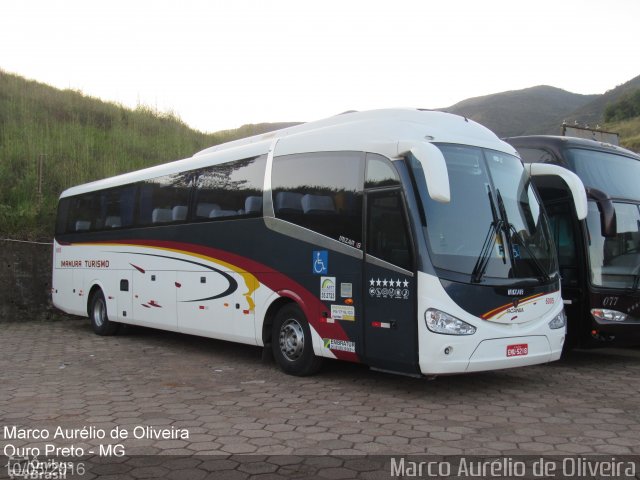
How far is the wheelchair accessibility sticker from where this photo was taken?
27.9ft

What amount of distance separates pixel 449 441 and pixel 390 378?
2.99m

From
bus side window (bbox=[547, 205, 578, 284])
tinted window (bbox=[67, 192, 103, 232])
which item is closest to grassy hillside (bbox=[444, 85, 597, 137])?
tinted window (bbox=[67, 192, 103, 232])

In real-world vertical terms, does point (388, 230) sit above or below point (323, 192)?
below

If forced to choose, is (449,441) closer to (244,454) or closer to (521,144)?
(244,454)

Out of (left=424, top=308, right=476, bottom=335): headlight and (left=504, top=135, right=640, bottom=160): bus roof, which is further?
(left=504, top=135, right=640, bottom=160): bus roof

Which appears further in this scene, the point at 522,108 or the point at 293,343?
the point at 522,108

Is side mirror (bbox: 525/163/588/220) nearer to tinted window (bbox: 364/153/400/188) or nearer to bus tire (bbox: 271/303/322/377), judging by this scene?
tinted window (bbox: 364/153/400/188)

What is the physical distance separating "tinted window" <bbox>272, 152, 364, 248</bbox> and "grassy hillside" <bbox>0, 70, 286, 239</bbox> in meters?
10.3

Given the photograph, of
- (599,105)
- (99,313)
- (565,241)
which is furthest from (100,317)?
(599,105)

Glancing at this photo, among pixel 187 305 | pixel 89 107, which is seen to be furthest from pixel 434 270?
pixel 89 107

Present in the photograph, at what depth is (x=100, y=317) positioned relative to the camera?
14391 mm

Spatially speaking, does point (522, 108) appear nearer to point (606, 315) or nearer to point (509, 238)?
point (606, 315)

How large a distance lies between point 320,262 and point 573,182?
133 inches

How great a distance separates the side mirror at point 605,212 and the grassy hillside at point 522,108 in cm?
7065
